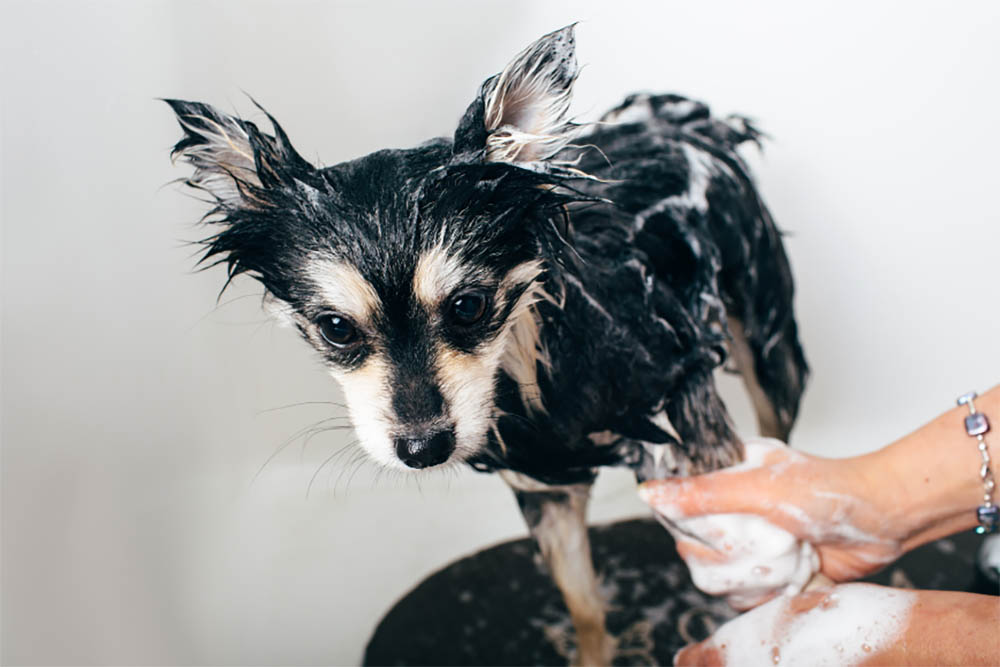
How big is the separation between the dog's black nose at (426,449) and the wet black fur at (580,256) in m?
0.03

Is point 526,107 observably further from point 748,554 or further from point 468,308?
point 748,554

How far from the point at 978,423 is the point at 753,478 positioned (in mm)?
294

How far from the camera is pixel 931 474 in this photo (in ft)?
3.56

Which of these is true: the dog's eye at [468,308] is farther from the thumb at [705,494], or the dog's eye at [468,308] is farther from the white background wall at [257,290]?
the thumb at [705,494]

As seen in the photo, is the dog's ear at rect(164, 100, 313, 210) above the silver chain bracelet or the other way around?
above

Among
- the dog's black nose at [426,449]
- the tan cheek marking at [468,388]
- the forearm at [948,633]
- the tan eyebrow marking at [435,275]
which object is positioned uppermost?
the tan eyebrow marking at [435,275]

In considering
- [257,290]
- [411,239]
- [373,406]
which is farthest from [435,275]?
[257,290]

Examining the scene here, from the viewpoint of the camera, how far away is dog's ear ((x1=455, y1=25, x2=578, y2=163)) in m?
0.70

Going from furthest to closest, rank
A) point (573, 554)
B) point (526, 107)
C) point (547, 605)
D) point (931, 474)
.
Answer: point (547, 605), point (573, 554), point (931, 474), point (526, 107)

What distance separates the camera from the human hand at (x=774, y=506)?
1094 millimetres

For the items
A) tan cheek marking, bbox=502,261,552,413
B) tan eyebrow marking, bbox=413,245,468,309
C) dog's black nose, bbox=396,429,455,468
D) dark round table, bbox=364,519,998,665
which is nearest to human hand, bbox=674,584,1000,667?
dark round table, bbox=364,519,998,665

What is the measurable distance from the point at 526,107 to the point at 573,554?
772mm

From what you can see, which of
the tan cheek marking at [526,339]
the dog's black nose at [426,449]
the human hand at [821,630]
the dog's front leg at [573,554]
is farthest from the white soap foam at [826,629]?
the dog's black nose at [426,449]

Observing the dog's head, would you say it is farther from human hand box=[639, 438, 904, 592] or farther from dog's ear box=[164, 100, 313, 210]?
human hand box=[639, 438, 904, 592]
